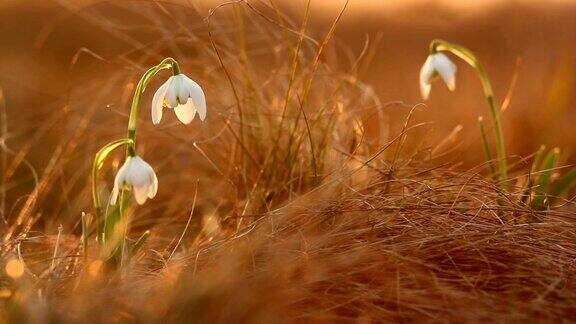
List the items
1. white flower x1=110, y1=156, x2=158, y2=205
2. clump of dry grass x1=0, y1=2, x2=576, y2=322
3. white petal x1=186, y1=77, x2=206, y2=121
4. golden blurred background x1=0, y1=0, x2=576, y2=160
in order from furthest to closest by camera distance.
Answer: golden blurred background x1=0, y1=0, x2=576, y2=160 < white petal x1=186, y1=77, x2=206, y2=121 < white flower x1=110, y1=156, x2=158, y2=205 < clump of dry grass x1=0, y1=2, x2=576, y2=322

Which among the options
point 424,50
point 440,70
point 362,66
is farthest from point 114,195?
point 424,50

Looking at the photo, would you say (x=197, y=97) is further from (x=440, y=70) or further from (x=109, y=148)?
(x=440, y=70)

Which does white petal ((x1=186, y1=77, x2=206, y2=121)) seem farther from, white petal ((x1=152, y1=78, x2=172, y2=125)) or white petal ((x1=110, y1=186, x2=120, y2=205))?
white petal ((x1=110, y1=186, x2=120, y2=205))

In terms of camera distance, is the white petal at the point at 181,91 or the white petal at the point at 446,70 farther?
the white petal at the point at 446,70

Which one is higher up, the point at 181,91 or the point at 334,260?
the point at 181,91

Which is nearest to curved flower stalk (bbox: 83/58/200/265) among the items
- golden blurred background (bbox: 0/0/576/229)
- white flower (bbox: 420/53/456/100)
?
white flower (bbox: 420/53/456/100)

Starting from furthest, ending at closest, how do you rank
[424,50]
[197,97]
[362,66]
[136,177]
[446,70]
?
[424,50]
[362,66]
[446,70]
[197,97]
[136,177]

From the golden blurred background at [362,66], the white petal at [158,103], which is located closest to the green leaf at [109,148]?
the white petal at [158,103]

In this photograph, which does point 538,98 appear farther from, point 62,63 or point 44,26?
point 44,26

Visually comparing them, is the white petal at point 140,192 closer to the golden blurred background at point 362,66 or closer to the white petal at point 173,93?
the white petal at point 173,93

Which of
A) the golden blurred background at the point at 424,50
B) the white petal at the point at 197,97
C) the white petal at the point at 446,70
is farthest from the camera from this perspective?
the golden blurred background at the point at 424,50

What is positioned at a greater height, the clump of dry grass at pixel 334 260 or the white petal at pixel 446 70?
the white petal at pixel 446 70
